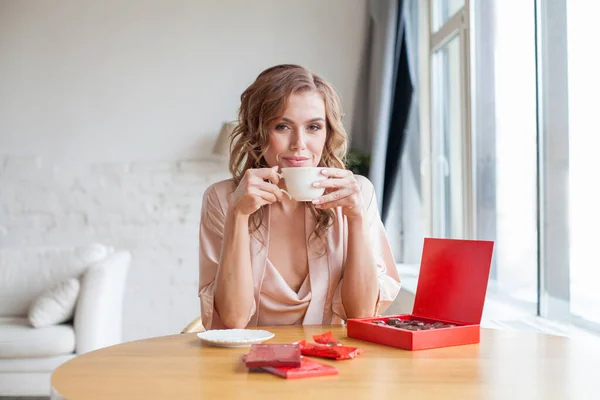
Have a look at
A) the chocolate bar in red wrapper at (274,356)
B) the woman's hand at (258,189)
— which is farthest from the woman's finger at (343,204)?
the chocolate bar in red wrapper at (274,356)

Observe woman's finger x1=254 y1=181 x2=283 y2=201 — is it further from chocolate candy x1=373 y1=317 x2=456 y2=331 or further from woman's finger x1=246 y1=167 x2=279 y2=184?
chocolate candy x1=373 y1=317 x2=456 y2=331

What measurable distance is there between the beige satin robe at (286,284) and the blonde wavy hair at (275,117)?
0.13ft

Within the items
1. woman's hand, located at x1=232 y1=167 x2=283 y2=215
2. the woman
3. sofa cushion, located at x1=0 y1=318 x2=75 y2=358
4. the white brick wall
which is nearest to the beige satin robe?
the woman

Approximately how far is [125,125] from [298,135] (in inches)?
117

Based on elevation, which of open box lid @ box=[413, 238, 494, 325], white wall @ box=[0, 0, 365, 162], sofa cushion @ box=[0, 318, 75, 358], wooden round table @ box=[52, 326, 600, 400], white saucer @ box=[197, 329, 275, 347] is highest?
white wall @ box=[0, 0, 365, 162]

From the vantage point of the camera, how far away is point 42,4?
4.45 metres

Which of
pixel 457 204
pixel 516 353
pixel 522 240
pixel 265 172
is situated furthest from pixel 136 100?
pixel 516 353

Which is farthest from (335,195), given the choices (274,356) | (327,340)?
(274,356)

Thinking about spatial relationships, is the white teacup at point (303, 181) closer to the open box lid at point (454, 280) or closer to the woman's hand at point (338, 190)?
the woman's hand at point (338, 190)

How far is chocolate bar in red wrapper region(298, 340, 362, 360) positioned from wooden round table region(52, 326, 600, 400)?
0.04ft

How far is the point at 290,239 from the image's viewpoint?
5.95ft

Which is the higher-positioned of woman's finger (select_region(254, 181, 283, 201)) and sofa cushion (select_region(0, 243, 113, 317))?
woman's finger (select_region(254, 181, 283, 201))

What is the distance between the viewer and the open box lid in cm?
134

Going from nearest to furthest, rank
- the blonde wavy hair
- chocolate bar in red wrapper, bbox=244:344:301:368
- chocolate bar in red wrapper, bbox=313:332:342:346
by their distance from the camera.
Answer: chocolate bar in red wrapper, bbox=244:344:301:368
chocolate bar in red wrapper, bbox=313:332:342:346
the blonde wavy hair
